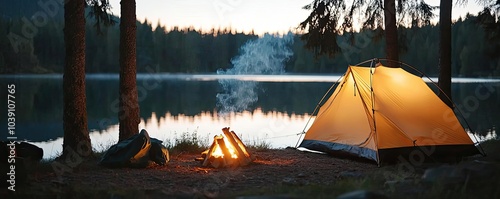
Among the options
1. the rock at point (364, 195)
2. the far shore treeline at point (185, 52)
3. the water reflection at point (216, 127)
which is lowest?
the water reflection at point (216, 127)

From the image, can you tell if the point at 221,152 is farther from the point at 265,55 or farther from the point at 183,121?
the point at 265,55

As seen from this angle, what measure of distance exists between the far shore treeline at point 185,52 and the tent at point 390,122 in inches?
1947

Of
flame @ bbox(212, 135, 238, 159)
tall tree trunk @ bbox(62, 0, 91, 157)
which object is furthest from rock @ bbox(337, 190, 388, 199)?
tall tree trunk @ bbox(62, 0, 91, 157)

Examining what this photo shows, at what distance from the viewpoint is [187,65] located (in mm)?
108875

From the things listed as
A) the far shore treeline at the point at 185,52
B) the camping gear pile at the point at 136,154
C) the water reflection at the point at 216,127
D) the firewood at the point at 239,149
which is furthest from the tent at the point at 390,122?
the far shore treeline at the point at 185,52

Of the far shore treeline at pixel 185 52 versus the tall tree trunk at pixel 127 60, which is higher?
the far shore treeline at pixel 185 52

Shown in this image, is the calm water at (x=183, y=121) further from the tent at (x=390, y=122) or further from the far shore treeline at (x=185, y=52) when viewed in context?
the far shore treeline at (x=185, y=52)

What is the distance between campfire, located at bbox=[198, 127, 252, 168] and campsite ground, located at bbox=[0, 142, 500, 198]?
17 cm

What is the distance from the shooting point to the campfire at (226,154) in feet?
30.2

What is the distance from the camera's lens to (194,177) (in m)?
8.23

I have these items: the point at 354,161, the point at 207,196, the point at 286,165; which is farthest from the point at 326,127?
the point at 207,196

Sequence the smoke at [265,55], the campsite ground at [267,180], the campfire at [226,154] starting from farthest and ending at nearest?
1. the smoke at [265,55]
2. the campfire at [226,154]
3. the campsite ground at [267,180]

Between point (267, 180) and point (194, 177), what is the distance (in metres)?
1.13

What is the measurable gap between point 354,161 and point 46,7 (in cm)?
663
